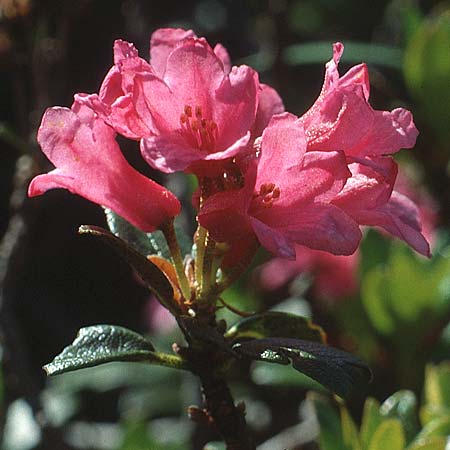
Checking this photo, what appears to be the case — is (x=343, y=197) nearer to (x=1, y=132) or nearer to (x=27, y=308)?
(x=1, y=132)

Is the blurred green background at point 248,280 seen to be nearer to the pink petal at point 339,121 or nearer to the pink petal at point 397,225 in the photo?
the pink petal at point 397,225

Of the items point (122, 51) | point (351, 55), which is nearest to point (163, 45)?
point (122, 51)

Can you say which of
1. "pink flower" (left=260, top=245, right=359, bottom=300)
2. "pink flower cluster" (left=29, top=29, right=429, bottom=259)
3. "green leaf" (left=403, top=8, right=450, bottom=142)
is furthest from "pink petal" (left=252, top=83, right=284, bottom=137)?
"green leaf" (left=403, top=8, right=450, bottom=142)

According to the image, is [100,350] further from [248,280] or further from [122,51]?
[248,280]

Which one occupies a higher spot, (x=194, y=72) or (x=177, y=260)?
(x=194, y=72)

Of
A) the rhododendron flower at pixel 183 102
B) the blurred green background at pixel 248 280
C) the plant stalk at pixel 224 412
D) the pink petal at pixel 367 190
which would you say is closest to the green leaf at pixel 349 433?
the blurred green background at pixel 248 280

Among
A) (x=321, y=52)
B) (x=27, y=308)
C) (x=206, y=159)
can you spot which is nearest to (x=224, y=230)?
(x=206, y=159)
